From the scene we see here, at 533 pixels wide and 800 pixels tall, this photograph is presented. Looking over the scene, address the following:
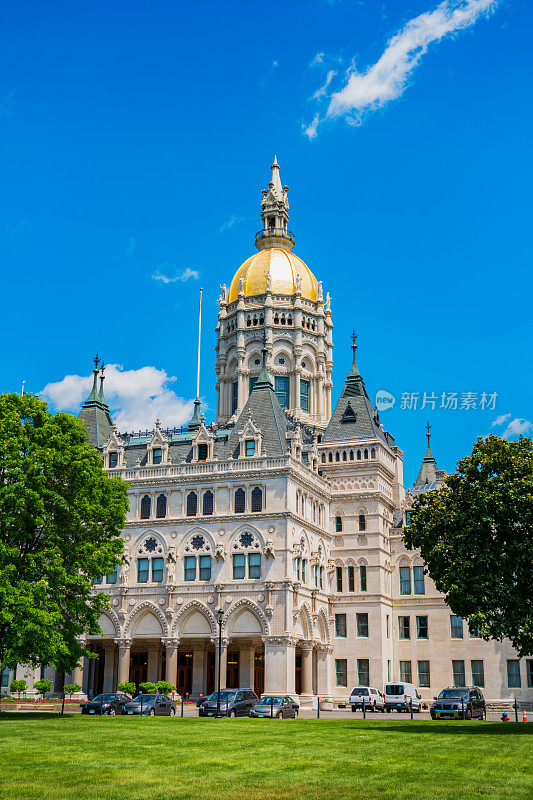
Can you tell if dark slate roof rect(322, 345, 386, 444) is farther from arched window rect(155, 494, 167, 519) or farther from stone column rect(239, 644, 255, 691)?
stone column rect(239, 644, 255, 691)

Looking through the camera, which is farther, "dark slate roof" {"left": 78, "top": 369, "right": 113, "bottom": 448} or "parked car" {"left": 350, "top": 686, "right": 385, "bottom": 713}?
"dark slate roof" {"left": 78, "top": 369, "right": 113, "bottom": 448}

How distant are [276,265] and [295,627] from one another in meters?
46.4

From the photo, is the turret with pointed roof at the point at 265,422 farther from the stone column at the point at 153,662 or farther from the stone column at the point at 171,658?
the stone column at the point at 153,662

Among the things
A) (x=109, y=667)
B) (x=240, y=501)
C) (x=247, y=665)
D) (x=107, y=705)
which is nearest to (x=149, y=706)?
(x=107, y=705)

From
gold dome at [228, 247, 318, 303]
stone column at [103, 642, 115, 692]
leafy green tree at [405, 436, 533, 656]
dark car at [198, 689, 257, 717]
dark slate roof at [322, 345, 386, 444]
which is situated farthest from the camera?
gold dome at [228, 247, 318, 303]

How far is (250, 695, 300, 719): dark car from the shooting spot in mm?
48312

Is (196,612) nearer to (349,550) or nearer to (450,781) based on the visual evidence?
(349,550)

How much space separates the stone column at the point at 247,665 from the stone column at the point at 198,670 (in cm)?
324

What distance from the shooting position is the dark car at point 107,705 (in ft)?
164

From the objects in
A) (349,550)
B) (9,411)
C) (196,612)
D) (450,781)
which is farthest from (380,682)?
(450,781)

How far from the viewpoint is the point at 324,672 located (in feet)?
241

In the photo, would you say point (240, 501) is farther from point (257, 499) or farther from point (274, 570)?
point (274, 570)

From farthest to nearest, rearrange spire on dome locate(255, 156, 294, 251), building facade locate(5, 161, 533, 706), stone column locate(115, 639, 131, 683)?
spire on dome locate(255, 156, 294, 251)
stone column locate(115, 639, 131, 683)
building facade locate(5, 161, 533, 706)

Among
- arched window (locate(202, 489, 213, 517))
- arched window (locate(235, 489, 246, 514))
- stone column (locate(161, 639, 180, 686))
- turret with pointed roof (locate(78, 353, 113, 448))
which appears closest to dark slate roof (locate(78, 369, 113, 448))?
turret with pointed roof (locate(78, 353, 113, 448))
